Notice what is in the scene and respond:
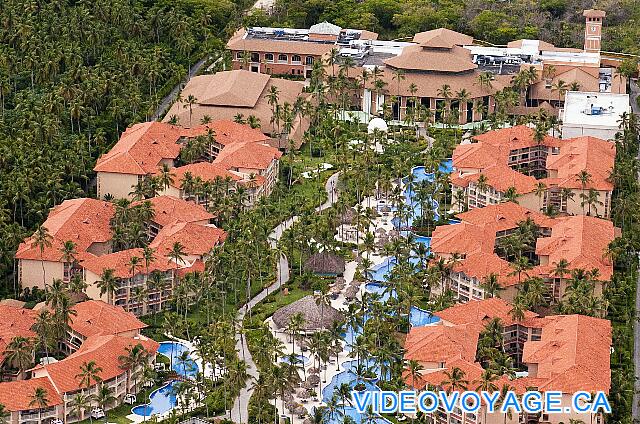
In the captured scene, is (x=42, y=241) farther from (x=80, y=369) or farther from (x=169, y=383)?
(x=169, y=383)

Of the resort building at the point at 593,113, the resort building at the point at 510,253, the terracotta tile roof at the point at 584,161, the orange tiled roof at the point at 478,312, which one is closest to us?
the orange tiled roof at the point at 478,312

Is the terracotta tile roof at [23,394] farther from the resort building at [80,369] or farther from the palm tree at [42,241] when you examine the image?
the palm tree at [42,241]

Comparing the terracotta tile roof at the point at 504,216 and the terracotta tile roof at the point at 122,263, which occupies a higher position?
the terracotta tile roof at the point at 504,216

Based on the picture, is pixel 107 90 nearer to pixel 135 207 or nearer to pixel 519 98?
pixel 135 207

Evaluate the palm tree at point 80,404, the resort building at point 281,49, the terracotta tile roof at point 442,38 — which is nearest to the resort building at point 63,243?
the palm tree at point 80,404

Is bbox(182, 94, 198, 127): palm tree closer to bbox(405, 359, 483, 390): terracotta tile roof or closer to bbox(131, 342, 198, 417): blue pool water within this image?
bbox(131, 342, 198, 417): blue pool water

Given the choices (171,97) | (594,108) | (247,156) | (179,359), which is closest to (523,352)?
(179,359)

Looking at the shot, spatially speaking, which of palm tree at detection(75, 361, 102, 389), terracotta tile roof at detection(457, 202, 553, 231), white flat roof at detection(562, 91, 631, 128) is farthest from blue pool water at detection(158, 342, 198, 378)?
white flat roof at detection(562, 91, 631, 128)
